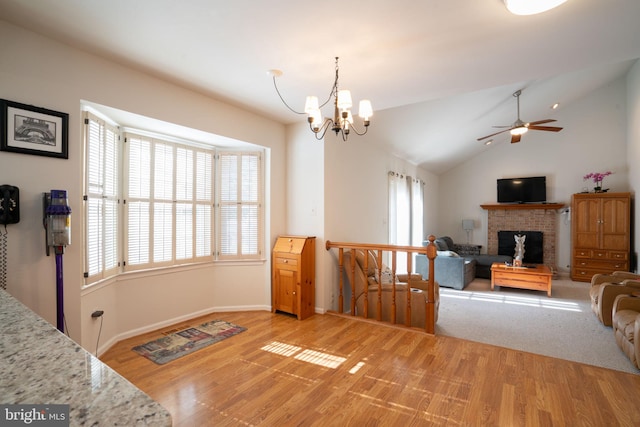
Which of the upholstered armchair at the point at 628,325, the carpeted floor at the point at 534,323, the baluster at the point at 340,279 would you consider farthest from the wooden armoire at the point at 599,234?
the baluster at the point at 340,279

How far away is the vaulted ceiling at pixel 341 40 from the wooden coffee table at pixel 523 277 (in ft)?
12.9

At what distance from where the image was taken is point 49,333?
0.98 metres

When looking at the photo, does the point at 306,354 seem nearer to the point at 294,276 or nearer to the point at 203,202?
the point at 294,276

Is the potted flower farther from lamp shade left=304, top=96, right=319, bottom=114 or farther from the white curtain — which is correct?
lamp shade left=304, top=96, right=319, bottom=114

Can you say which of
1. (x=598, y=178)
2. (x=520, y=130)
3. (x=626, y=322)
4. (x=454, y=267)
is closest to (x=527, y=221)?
(x=598, y=178)

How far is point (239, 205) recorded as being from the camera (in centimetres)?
426

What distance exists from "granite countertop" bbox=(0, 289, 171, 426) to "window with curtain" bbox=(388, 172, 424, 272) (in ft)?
19.1

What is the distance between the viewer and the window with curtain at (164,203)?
2.99 metres

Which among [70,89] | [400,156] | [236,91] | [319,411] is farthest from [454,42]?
[400,156]

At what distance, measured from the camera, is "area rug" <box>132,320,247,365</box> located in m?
2.93

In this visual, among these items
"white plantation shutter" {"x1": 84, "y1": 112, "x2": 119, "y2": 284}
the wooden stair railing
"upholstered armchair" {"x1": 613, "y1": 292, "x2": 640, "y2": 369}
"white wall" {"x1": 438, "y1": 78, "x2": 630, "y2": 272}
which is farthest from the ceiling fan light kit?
"white wall" {"x1": 438, "y1": 78, "x2": 630, "y2": 272}

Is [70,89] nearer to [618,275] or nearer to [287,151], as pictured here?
[287,151]

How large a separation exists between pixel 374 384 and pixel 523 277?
4.60 metres

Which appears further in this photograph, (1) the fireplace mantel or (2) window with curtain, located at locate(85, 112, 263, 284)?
(1) the fireplace mantel
